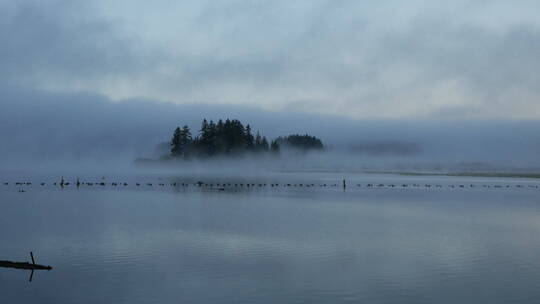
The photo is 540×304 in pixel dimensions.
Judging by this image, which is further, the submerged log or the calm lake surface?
the submerged log

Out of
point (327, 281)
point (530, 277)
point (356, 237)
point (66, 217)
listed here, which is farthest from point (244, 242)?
point (66, 217)

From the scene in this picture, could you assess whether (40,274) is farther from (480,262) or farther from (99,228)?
(480,262)

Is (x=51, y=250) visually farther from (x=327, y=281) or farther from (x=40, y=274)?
(x=327, y=281)

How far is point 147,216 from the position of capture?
5500 cm

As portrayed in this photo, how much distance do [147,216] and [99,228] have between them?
1014 centimetres

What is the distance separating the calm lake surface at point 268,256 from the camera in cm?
2489

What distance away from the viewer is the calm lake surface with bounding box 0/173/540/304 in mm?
24891

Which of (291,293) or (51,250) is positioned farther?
(51,250)

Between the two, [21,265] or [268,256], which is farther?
[268,256]

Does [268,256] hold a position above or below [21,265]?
below

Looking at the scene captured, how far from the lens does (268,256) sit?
3338cm

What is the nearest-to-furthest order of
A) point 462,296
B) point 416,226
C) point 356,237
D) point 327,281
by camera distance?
1. point 462,296
2. point 327,281
3. point 356,237
4. point 416,226

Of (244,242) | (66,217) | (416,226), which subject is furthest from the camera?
(66,217)

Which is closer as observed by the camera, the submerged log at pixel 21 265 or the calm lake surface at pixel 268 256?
the calm lake surface at pixel 268 256
